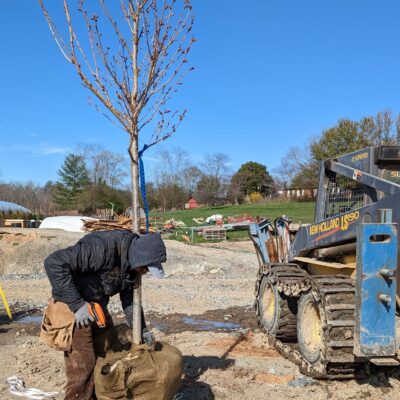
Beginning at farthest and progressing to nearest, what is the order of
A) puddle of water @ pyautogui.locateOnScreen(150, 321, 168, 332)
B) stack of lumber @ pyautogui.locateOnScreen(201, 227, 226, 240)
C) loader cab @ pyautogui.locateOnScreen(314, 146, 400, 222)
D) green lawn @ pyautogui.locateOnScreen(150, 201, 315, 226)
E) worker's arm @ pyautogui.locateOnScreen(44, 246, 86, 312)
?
1. green lawn @ pyautogui.locateOnScreen(150, 201, 315, 226)
2. stack of lumber @ pyautogui.locateOnScreen(201, 227, 226, 240)
3. puddle of water @ pyautogui.locateOnScreen(150, 321, 168, 332)
4. loader cab @ pyautogui.locateOnScreen(314, 146, 400, 222)
5. worker's arm @ pyautogui.locateOnScreen(44, 246, 86, 312)

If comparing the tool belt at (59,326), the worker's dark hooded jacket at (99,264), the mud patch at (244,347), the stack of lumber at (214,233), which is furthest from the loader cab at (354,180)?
the stack of lumber at (214,233)

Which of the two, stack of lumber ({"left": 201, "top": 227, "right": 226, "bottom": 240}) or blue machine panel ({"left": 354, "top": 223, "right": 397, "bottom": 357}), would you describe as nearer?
blue machine panel ({"left": 354, "top": 223, "right": 397, "bottom": 357})

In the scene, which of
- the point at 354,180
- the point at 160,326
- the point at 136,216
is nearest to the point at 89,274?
the point at 136,216

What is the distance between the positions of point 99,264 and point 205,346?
318 centimetres

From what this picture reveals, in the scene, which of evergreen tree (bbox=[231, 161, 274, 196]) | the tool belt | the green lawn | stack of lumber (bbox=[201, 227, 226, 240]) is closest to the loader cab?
the tool belt

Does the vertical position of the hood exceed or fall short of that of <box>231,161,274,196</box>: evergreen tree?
it falls short

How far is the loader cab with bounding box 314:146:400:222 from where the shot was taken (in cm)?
526

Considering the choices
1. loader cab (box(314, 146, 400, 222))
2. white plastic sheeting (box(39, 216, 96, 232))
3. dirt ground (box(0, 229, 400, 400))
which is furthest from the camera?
white plastic sheeting (box(39, 216, 96, 232))

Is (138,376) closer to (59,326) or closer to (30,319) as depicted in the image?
(59,326)

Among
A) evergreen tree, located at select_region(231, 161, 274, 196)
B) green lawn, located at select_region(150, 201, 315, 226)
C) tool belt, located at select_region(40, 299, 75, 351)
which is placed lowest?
tool belt, located at select_region(40, 299, 75, 351)

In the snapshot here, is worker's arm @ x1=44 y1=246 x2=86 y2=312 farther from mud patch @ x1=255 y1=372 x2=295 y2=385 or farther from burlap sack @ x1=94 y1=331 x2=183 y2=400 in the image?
mud patch @ x1=255 y1=372 x2=295 y2=385

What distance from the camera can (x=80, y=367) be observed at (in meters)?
3.95

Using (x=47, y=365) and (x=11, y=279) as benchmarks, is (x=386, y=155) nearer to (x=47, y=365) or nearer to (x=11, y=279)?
(x=47, y=365)

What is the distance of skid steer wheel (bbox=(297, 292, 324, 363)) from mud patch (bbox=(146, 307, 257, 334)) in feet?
7.43
